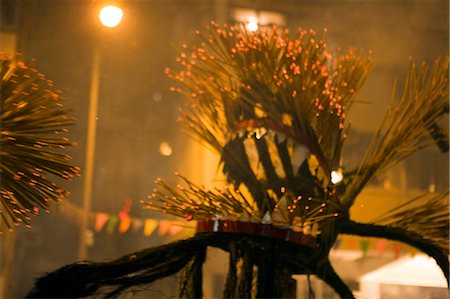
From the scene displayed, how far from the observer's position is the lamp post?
0.66 meters

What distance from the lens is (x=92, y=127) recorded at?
665 mm

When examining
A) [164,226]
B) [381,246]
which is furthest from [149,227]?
[381,246]

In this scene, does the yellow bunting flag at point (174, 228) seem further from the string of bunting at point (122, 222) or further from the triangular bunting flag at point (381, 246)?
the triangular bunting flag at point (381, 246)

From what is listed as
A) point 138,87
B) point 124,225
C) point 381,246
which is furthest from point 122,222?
point 381,246

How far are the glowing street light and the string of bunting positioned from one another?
0.18m

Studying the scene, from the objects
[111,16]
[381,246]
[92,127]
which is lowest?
[381,246]

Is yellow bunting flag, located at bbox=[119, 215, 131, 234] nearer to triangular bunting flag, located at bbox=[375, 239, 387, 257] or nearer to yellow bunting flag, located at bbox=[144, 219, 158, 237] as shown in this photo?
yellow bunting flag, located at bbox=[144, 219, 158, 237]

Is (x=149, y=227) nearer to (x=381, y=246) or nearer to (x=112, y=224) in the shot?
(x=112, y=224)

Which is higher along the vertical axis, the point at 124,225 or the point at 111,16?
the point at 111,16

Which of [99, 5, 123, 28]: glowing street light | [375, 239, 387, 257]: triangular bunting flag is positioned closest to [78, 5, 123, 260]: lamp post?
[99, 5, 123, 28]: glowing street light

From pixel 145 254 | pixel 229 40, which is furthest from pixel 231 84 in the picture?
pixel 145 254

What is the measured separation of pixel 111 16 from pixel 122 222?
0.21 meters

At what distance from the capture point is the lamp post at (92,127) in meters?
0.66

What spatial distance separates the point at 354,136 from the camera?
2.25 feet
